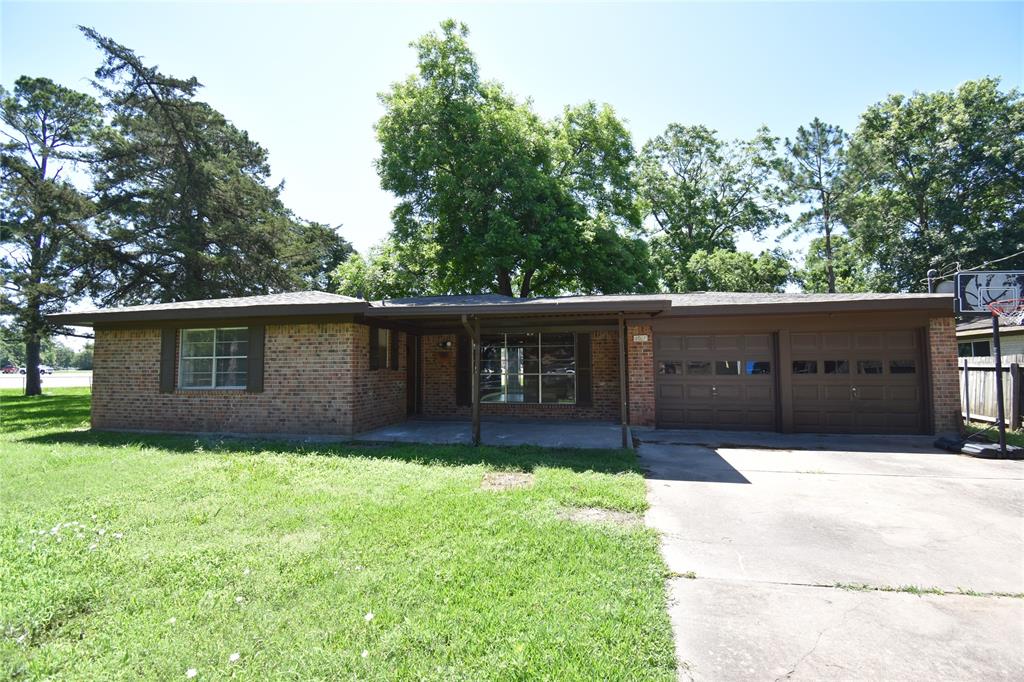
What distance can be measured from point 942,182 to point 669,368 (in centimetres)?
2128

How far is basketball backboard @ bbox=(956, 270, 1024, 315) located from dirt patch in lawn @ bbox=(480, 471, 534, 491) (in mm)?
7568

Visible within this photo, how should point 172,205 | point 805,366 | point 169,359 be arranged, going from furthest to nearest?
point 172,205, point 169,359, point 805,366

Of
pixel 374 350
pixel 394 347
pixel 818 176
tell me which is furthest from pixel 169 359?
pixel 818 176

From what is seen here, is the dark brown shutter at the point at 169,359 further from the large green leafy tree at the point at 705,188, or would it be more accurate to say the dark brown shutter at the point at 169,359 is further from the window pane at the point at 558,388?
the large green leafy tree at the point at 705,188

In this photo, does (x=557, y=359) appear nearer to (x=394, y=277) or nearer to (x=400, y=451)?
(x=400, y=451)

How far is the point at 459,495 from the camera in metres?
5.21

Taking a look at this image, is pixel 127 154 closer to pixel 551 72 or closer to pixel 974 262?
pixel 551 72

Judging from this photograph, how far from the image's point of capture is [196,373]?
32.3 ft

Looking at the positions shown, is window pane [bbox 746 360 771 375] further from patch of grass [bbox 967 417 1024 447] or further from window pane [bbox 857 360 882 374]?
patch of grass [bbox 967 417 1024 447]

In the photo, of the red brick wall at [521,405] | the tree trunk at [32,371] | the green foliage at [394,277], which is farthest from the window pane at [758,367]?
the tree trunk at [32,371]

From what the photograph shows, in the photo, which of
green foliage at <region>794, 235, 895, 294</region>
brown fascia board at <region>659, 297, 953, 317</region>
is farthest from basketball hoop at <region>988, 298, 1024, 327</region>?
green foliage at <region>794, 235, 895, 294</region>

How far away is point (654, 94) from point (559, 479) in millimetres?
10710

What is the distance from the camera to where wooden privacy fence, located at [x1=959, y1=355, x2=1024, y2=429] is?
9.64 metres

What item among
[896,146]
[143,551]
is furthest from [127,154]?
[896,146]
